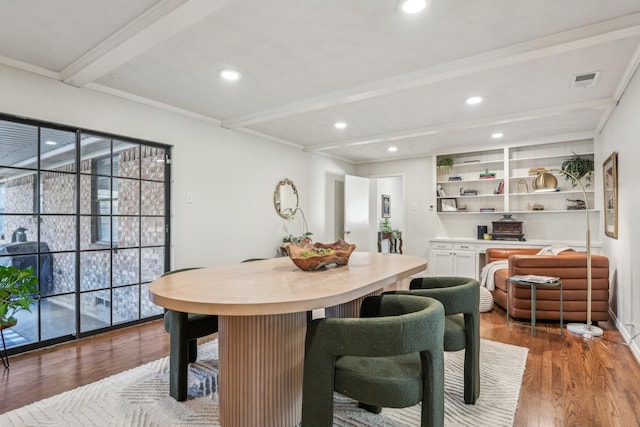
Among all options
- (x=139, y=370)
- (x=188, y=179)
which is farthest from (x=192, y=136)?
(x=139, y=370)

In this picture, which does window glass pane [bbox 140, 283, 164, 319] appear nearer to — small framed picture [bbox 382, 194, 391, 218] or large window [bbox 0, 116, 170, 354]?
large window [bbox 0, 116, 170, 354]

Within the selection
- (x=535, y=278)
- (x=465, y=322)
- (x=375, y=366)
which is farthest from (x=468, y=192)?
(x=375, y=366)

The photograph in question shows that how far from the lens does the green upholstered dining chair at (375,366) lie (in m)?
1.24

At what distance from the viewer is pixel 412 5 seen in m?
2.02

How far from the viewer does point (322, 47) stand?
2.54 meters

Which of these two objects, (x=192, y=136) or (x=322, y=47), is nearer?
(x=322, y=47)

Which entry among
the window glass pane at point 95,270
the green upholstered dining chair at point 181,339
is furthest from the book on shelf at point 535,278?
the window glass pane at point 95,270

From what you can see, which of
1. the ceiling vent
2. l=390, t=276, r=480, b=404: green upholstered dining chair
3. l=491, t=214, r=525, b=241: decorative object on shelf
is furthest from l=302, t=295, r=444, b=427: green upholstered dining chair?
l=491, t=214, r=525, b=241: decorative object on shelf

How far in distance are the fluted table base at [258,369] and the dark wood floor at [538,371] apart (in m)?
1.25

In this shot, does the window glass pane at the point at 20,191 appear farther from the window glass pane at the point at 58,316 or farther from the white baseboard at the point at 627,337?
the white baseboard at the point at 627,337

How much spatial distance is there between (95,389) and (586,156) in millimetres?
6282

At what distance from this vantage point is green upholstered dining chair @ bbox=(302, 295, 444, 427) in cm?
124

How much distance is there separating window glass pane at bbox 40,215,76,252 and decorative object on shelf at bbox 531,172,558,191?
19.4 feet

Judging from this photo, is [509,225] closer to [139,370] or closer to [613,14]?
[613,14]
